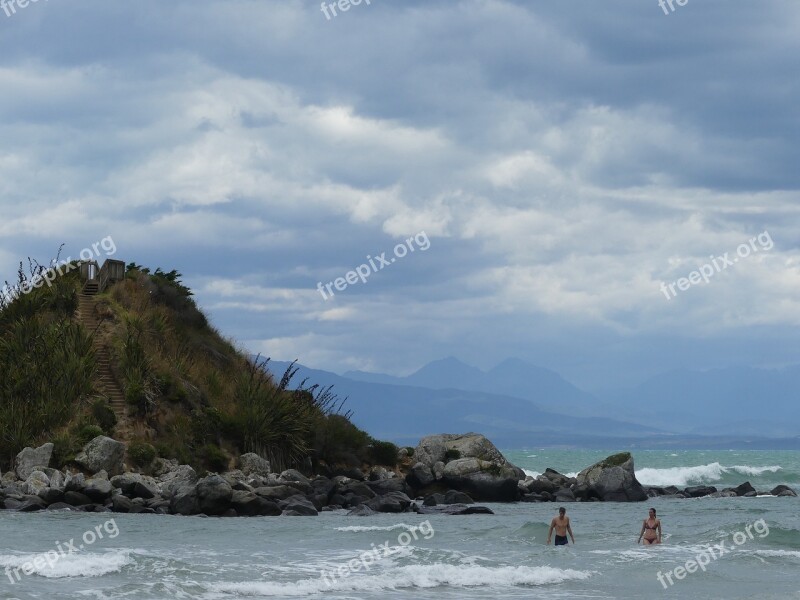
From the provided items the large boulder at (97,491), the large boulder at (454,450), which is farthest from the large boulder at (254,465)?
the large boulder at (454,450)

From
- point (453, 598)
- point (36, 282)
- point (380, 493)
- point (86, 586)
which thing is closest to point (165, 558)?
point (86, 586)

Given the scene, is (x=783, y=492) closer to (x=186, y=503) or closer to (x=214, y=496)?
(x=214, y=496)

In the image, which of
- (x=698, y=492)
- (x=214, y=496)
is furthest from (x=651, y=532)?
(x=698, y=492)

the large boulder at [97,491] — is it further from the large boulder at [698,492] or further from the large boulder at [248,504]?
the large boulder at [698,492]

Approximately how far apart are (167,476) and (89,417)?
4403mm

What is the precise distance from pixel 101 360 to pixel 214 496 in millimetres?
13197

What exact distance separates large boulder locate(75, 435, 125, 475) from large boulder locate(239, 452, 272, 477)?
209 inches

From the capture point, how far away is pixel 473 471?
49031 mm

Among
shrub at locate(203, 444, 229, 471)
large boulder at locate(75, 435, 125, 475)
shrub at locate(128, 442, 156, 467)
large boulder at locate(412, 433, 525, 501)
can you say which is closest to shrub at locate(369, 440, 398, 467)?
large boulder at locate(412, 433, 525, 501)

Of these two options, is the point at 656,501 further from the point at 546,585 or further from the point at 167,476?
the point at 546,585

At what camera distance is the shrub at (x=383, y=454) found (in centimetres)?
5386

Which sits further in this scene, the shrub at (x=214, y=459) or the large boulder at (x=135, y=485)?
the shrub at (x=214, y=459)

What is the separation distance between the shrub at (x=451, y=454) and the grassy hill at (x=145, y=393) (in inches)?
134

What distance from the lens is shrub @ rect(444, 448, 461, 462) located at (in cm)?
5112
